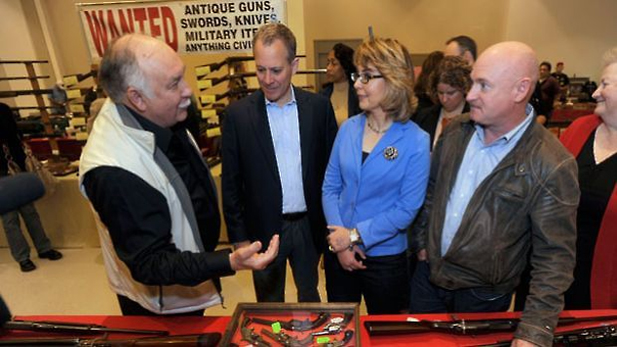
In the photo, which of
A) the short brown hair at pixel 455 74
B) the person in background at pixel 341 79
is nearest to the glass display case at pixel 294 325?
the short brown hair at pixel 455 74

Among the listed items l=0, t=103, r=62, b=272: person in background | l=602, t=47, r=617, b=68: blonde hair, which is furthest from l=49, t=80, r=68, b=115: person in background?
l=602, t=47, r=617, b=68: blonde hair

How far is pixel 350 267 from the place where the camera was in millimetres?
1582

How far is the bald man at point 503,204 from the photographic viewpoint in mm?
1088

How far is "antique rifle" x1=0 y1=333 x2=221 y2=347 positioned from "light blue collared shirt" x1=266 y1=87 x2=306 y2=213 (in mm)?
839

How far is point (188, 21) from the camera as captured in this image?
3.09 meters

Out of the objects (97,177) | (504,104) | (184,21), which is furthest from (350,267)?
(184,21)

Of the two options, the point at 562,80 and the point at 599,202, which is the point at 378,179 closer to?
the point at 599,202

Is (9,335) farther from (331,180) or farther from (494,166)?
(494,166)

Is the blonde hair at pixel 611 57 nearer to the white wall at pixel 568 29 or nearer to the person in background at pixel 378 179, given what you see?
the person in background at pixel 378 179

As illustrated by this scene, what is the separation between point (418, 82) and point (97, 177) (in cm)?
210

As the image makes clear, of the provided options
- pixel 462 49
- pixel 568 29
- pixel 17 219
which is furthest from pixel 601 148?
pixel 568 29

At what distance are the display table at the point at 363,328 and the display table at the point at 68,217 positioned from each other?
203cm

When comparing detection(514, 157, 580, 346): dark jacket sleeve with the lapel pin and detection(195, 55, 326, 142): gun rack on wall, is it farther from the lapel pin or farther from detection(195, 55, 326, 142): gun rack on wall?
detection(195, 55, 326, 142): gun rack on wall

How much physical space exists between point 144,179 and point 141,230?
154 millimetres
